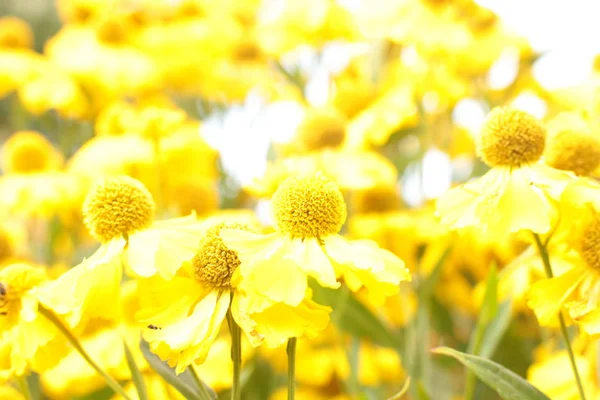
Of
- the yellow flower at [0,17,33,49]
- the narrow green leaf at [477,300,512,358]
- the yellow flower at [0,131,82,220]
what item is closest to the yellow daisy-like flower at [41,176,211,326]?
the narrow green leaf at [477,300,512,358]

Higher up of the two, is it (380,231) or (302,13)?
(302,13)

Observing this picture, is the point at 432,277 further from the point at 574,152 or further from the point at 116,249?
the point at 116,249

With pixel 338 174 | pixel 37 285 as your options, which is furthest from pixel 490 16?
pixel 37 285

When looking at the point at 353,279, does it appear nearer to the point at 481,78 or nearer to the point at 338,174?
the point at 338,174

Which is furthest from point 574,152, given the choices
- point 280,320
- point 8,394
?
point 8,394

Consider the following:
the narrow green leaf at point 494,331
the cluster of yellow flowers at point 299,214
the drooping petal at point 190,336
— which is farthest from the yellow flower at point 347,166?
the drooping petal at point 190,336
